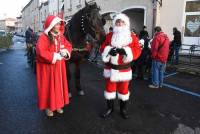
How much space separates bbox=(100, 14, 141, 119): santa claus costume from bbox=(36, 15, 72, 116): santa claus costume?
0.84 meters

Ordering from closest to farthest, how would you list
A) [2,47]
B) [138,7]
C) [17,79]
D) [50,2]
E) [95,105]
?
[95,105] < [17,79] < [138,7] < [2,47] < [50,2]

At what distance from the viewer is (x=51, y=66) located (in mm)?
5129

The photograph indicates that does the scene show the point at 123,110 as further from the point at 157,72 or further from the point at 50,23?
Result: the point at 157,72

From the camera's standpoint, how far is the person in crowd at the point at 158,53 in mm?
7949

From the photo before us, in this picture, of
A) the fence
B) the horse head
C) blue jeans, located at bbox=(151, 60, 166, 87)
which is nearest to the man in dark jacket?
the fence

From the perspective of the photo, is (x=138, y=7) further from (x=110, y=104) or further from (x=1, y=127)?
(x=1, y=127)

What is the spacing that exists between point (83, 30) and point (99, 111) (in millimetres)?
1879

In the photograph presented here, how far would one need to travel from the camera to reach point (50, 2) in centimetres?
4159

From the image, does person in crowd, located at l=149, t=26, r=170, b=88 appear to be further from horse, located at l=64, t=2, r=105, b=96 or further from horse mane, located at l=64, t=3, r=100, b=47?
horse mane, located at l=64, t=3, r=100, b=47

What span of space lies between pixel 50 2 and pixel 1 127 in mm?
38643

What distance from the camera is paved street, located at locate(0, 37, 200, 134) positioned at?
193 inches

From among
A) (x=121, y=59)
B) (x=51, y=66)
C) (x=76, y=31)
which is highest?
(x=76, y=31)

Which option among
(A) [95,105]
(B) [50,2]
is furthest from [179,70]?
(B) [50,2]

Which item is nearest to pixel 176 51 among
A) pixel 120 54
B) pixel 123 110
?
pixel 123 110
